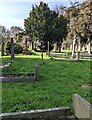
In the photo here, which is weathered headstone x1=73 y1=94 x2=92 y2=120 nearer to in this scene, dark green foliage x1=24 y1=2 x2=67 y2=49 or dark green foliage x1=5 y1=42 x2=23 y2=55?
dark green foliage x1=5 y1=42 x2=23 y2=55

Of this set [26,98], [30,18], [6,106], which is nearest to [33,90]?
[26,98]

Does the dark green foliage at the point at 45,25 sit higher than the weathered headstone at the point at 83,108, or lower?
higher

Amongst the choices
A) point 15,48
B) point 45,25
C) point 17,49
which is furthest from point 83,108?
point 45,25

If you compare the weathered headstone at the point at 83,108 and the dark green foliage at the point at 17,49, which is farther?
the dark green foliage at the point at 17,49

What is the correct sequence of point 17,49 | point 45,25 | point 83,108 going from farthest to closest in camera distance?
point 45,25 → point 17,49 → point 83,108

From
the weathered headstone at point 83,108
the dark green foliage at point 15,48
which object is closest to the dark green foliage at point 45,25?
the dark green foliage at point 15,48

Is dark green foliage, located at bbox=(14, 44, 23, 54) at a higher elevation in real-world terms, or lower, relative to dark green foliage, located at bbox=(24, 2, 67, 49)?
lower

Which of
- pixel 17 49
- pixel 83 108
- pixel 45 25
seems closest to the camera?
pixel 83 108

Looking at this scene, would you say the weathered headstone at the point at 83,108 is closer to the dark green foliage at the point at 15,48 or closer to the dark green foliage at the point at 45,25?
the dark green foliage at the point at 15,48

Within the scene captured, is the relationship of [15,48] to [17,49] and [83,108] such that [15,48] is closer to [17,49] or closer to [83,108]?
[17,49]

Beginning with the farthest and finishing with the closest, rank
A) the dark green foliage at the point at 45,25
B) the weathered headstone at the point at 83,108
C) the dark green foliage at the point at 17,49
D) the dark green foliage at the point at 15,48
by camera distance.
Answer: the dark green foliage at the point at 45,25
the dark green foliage at the point at 17,49
the dark green foliage at the point at 15,48
the weathered headstone at the point at 83,108

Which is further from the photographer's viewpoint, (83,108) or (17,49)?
(17,49)

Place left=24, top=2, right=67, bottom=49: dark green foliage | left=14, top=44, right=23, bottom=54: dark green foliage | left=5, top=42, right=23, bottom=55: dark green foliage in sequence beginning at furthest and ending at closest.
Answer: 1. left=24, top=2, right=67, bottom=49: dark green foliage
2. left=14, top=44, right=23, bottom=54: dark green foliage
3. left=5, top=42, right=23, bottom=55: dark green foliage

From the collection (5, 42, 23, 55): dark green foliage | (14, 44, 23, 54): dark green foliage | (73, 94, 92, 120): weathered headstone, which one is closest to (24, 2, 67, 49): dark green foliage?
(14, 44, 23, 54): dark green foliage
